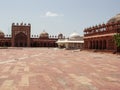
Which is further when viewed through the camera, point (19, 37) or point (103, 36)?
point (19, 37)

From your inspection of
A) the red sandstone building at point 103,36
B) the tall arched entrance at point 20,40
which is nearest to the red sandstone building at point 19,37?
the tall arched entrance at point 20,40

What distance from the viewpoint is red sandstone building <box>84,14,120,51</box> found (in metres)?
36.6

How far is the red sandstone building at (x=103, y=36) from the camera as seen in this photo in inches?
1441

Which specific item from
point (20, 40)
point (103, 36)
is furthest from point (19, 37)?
point (103, 36)

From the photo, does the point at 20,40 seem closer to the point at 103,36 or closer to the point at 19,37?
the point at 19,37

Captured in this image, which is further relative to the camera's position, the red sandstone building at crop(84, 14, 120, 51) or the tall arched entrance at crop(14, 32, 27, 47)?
the tall arched entrance at crop(14, 32, 27, 47)

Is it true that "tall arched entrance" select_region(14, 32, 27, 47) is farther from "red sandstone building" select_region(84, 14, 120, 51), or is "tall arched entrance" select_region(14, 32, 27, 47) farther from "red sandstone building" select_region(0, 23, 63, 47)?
"red sandstone building" select_region(84, 14, 120, 51)

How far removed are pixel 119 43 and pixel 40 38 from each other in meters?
53.6

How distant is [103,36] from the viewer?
132 feet

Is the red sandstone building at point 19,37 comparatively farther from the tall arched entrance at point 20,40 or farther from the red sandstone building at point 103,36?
the red sandstone building at point 103,36

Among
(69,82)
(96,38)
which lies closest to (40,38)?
(96,38)

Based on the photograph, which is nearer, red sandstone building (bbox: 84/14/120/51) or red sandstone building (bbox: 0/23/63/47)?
red sandstone building (bbox: 84/14/120/51)

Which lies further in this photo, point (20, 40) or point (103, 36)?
point (20, 40)

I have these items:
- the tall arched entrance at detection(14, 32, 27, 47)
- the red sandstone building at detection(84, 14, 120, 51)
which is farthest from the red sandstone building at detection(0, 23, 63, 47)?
the red sandstone building at detection(84, 14, 120, 51)
